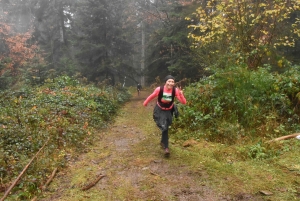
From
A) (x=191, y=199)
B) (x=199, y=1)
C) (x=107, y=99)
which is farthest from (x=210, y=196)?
(x=199, y=1)

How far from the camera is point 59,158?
20.3 feet

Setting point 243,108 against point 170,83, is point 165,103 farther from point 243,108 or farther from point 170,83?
point 243,108

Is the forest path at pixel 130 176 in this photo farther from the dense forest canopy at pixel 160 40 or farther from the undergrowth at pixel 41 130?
the dense forest canopy at pixel 160 40

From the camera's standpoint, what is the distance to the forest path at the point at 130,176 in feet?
14.6

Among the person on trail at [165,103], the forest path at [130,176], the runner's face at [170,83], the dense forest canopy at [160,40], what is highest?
the dense forest canopy at [160,40]

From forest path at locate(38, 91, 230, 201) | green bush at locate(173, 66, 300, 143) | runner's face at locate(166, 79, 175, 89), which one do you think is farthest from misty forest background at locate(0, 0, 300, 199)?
runner's face at locate(166, 79, 175, 89)

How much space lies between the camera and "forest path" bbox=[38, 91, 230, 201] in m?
4.45

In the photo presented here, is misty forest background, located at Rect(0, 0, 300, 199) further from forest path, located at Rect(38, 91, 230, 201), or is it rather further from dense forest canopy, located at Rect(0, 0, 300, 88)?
forest path, located at Rect(38, 91, 230, 201)

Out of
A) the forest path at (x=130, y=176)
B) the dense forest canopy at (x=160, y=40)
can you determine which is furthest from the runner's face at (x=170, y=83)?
the dense forest canopy at (x=160, y=40)

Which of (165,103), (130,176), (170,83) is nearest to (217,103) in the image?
(165,103)

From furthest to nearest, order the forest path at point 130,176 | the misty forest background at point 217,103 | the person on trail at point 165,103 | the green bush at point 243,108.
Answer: the green bush at point 243,108, the person on trail at point 165,103, the misty forest background at point 217,103, the forest path at point 130,176

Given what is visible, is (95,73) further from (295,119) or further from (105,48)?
(295,119)

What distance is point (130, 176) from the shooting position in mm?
5266

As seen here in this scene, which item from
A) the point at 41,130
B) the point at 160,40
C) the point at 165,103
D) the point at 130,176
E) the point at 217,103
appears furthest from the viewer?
the point at 160,40
